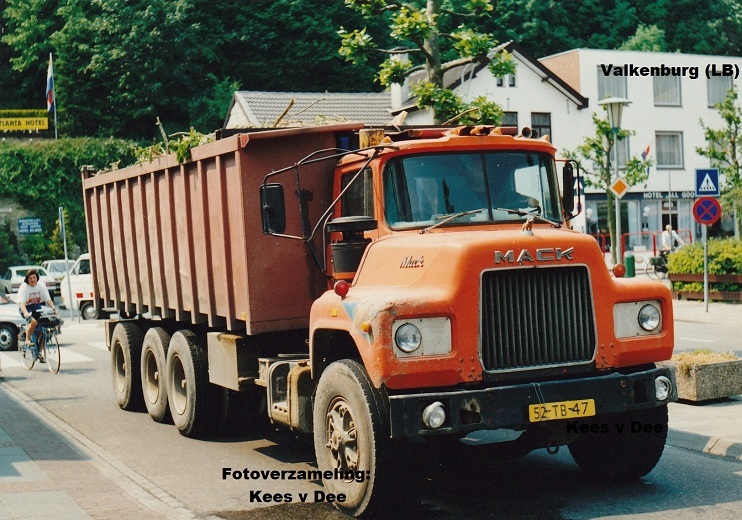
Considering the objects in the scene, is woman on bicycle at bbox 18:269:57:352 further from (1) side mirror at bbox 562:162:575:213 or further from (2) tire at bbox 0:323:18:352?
(1) side mirror at bbox 562:162:575:213

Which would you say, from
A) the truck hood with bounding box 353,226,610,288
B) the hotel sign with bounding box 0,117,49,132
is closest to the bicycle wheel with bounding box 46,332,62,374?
the truck hood with bounding box 353,226,610,288

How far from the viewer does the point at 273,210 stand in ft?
27.0

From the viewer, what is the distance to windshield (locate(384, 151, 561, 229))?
8.02 m

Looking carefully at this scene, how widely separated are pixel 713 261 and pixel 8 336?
16263 mm

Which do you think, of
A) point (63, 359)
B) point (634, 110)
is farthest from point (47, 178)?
point (63, 359)

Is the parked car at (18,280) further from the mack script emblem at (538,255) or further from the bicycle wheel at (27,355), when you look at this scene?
the mack script emblem at (538,255)

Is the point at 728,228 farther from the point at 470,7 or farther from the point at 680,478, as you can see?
the point at 680,478

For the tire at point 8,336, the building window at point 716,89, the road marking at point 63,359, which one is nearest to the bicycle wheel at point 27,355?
the road marking at point 63,359

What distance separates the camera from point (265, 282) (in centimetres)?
917

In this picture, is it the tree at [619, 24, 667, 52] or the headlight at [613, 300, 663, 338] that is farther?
the tree at [619, 24, 667, 52]

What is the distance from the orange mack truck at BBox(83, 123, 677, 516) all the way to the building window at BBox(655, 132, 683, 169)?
165 feet

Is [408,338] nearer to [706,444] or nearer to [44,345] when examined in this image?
[706,444]

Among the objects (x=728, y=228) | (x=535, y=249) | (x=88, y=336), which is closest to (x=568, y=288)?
(x=535, y=249)

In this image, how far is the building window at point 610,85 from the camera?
5628 centimetres
